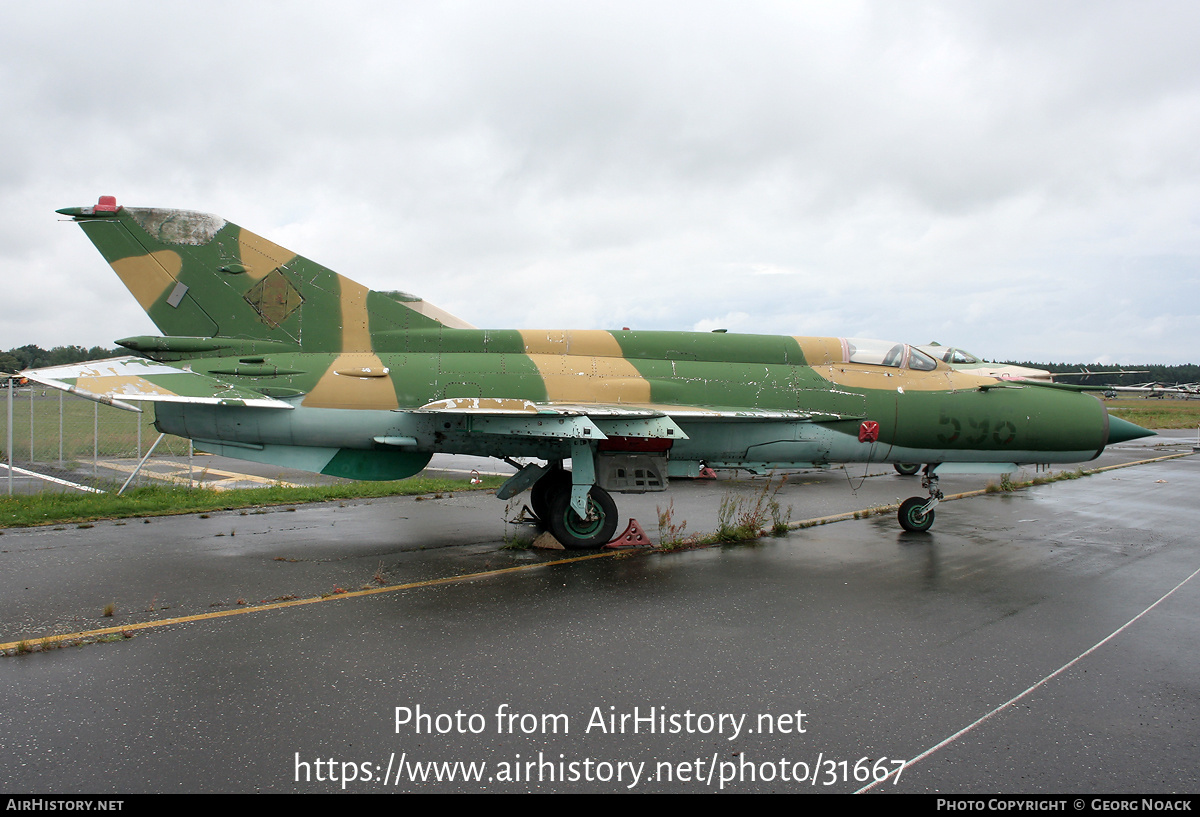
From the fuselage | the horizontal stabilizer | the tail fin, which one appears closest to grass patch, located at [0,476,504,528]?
the horizontal stabilizer

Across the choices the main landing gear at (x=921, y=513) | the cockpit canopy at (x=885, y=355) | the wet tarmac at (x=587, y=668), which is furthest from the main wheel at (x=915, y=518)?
the cockpit canopy at (x=885, y=355)

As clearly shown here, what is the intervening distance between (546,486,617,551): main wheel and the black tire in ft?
0.41

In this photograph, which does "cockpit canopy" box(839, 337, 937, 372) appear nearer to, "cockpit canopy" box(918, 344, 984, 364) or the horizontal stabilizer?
"cockpit canopy" box(918, 344, 984, 364)

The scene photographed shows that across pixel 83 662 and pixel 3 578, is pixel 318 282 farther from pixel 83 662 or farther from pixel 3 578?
pixel 83 662

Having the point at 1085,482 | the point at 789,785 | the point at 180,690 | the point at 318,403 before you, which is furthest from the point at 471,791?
the point at 1085,482

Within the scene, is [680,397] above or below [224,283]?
below

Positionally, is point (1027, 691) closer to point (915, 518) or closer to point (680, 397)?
point (680, 397)

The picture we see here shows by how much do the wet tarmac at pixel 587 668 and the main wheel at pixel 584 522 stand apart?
38 centimetres

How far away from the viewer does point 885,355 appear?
905 centimetres

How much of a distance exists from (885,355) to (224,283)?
8603 millimetres

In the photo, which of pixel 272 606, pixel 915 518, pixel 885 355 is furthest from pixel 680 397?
pixel 272 606

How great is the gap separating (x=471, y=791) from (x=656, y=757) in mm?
923

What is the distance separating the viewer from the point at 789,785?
3098 mm

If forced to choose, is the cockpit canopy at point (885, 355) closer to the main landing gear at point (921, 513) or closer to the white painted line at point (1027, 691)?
the main landing gear at point (921, 513)
